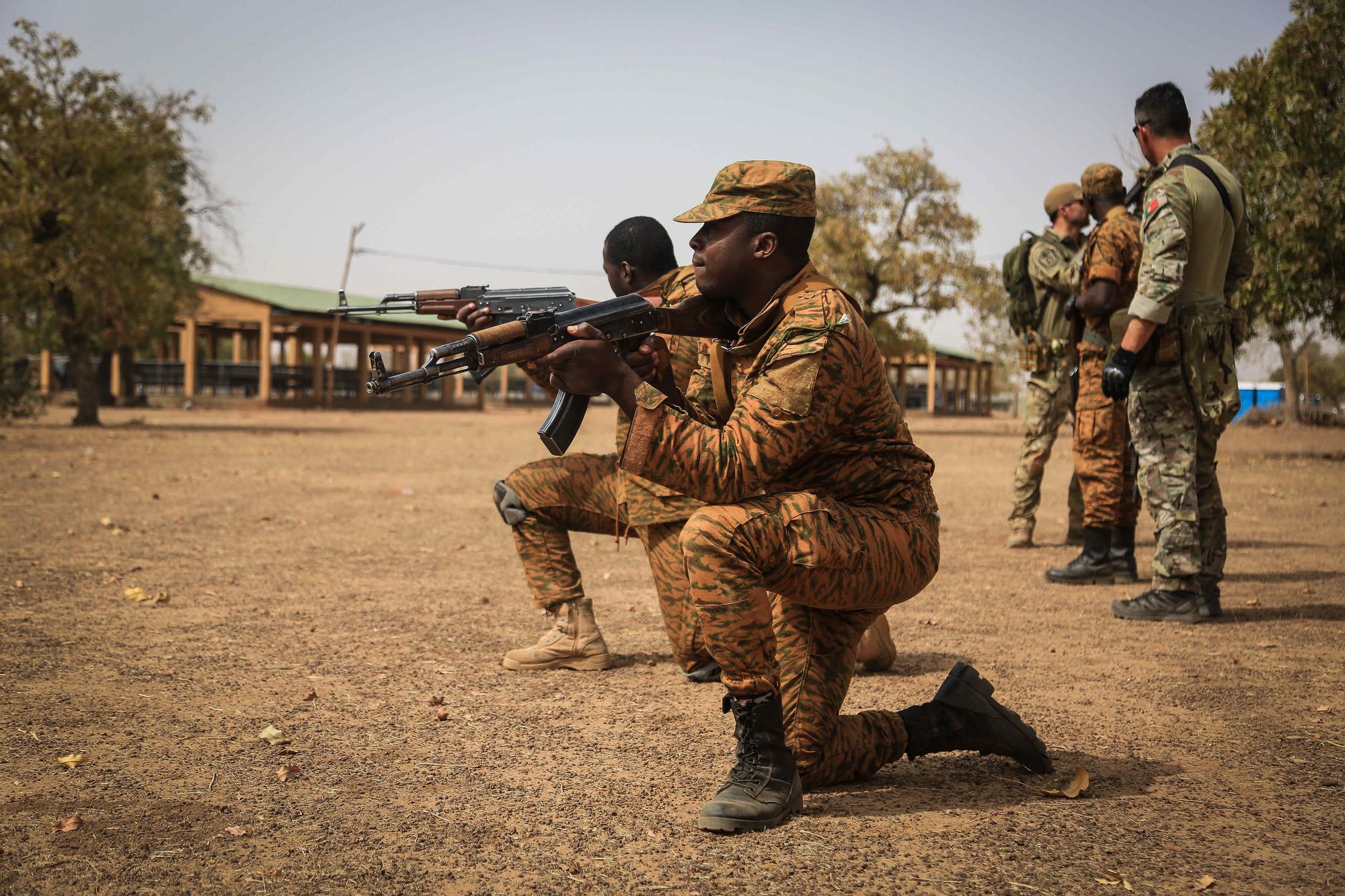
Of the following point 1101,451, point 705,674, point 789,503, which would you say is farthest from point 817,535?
point 1101,451

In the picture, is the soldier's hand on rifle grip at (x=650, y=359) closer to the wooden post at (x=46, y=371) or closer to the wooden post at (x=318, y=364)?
the wooden post at (x=318, y=364)

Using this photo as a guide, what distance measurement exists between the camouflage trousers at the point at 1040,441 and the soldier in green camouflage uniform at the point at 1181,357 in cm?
263

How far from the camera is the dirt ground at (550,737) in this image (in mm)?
2748

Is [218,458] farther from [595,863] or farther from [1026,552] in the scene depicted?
[595,863]

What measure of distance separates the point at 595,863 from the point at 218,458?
47.2ft

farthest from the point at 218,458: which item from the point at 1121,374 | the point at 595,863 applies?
the point at 595,863

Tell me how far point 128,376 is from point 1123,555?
125 ft

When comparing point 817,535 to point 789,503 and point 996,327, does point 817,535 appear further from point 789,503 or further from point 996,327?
point 996,327

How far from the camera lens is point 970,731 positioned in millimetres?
3377

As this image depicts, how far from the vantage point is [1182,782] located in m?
3.38

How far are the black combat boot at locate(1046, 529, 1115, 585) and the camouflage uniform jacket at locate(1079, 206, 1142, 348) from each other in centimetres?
118

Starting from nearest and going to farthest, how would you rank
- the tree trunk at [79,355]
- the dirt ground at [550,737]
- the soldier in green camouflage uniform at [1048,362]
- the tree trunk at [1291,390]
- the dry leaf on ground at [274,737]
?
the dirt ground at [550,737]
the dry leaf on ground at [274,737]
the soldier in green camouflage uniform at [1048,362]
the tree trunk at [79,355]
the tree trunk at [1291,390]

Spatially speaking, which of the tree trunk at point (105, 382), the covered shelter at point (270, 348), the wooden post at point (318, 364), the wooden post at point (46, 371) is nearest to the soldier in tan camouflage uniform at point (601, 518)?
the covered shelter at point (270, 348)

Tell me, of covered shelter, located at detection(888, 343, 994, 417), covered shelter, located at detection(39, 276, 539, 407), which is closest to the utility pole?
covered shelter, located at detection(39, 276, 539, 407)
